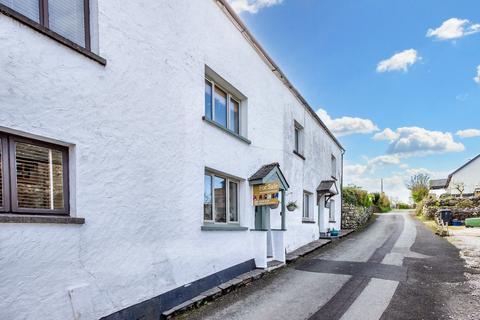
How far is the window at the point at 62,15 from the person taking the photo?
3.99 m

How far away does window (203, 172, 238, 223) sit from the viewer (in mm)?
7727

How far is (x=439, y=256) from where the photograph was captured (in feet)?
38.7

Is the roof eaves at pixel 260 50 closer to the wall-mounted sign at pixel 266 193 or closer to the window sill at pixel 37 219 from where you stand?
the wall-mounted sign at pixel 266 193

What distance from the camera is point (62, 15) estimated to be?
4.43 meters

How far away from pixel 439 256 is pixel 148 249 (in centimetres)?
1150

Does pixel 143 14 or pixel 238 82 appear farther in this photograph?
pixel 238 82

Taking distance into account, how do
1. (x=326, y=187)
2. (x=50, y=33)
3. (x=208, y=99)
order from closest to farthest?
(x=50, y=33) → (x=208, y=99) → (x=326, y=187)

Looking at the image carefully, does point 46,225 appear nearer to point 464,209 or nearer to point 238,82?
point 238,82

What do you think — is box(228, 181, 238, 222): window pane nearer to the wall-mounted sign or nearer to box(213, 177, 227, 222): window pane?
box(213, 177, 227, 222): window pane

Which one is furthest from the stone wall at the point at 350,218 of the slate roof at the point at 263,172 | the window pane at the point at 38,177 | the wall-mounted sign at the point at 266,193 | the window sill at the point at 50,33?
the window pane at the point at 38,177

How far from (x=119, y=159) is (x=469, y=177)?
5823 cm

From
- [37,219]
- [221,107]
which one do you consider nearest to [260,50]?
[221,107]

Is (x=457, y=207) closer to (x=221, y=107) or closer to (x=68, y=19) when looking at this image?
(x=221, y=107)

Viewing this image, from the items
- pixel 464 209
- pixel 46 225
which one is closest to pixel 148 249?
pixel 46 225
